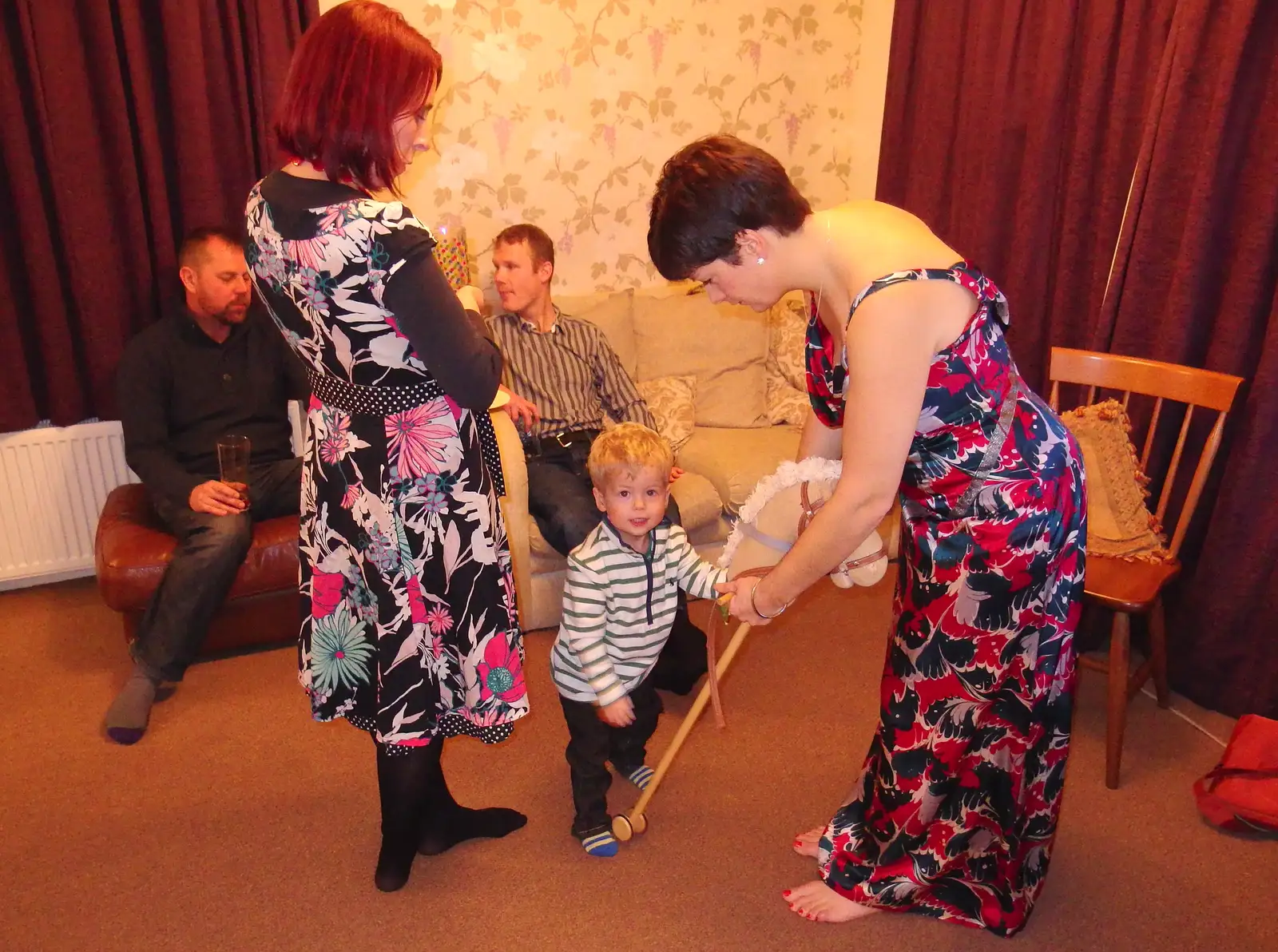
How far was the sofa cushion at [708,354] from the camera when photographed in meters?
3.54

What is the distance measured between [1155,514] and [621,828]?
5.58 ft

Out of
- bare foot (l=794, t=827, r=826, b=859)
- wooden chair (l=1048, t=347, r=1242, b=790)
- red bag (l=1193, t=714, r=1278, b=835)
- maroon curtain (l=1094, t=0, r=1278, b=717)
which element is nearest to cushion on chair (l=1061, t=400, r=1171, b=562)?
wooden chair (l=1048, t=347, r=1242, b=790)

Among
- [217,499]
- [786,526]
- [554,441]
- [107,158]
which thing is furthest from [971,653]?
[107,158]

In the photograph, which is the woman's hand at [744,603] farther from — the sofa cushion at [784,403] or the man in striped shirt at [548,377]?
the sofa cushion at [784,403]

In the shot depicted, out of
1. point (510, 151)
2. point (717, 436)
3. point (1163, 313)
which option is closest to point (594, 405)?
point (717, 436)

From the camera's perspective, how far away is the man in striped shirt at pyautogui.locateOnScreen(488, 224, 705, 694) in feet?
9.62

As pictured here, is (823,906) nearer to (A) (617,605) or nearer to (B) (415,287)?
(A) (617,605)

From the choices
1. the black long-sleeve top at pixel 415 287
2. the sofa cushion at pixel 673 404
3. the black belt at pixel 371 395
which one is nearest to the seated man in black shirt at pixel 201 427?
the black belt at pixel 371 395

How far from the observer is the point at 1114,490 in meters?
2.49

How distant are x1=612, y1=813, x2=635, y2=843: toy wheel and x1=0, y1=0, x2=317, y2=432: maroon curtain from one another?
2.17 meters

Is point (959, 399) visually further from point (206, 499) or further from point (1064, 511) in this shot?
point (206, 499)

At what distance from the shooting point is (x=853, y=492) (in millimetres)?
1436

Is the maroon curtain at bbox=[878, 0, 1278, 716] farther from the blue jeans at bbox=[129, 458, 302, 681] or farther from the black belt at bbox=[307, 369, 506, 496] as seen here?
the blue jeans at bbox=[129, 458, 302, 681]

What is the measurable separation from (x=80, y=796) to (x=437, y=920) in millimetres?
972
